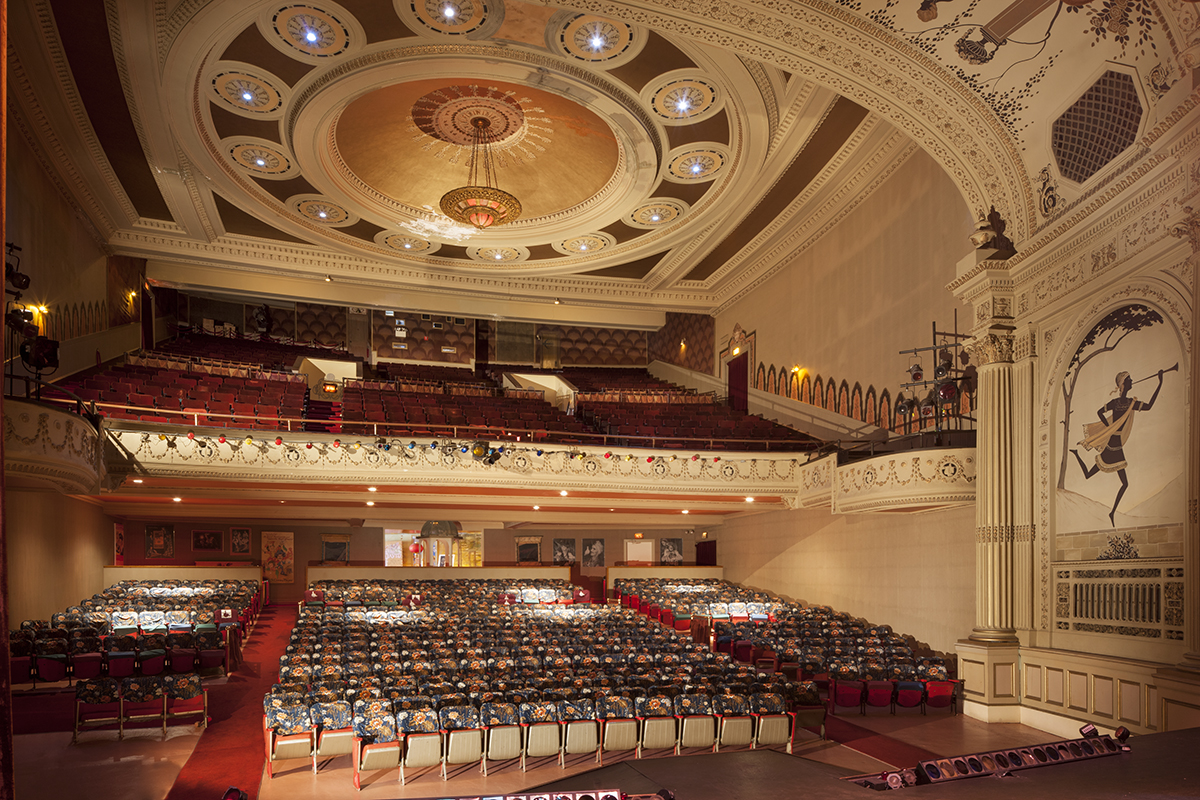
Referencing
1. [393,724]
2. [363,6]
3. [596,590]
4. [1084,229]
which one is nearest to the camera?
[393,724]

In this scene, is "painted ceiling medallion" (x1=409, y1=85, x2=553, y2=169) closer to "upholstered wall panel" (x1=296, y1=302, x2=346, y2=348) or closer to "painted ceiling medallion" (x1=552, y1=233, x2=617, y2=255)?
"painted ceiling medallion" (x1=552, y1=233, x2=617, y2=255)

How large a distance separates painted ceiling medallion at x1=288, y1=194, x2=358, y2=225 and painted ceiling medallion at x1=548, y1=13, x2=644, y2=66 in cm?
734

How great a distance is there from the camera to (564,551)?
2319 centimetres

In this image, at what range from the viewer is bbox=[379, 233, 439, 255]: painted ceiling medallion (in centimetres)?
1855

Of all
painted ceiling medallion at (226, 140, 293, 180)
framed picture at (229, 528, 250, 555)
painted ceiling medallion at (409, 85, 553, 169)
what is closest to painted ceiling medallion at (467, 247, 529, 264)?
painted ceiling medallion at (409, 85, 553, 169)

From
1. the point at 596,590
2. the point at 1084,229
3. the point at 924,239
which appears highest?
the point at 924,239

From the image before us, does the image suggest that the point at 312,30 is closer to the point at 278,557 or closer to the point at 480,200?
the point at 480,200

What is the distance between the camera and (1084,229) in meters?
8.39

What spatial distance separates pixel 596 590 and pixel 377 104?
554 inches

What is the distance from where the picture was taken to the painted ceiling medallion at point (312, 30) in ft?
34.4

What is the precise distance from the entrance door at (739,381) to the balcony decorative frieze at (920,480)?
339 inches

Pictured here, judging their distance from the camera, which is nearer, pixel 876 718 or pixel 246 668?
pixel 876 718

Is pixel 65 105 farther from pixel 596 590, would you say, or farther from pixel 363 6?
pixel 596 590

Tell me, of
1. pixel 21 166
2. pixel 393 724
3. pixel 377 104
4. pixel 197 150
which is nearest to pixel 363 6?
pixel 377 104
